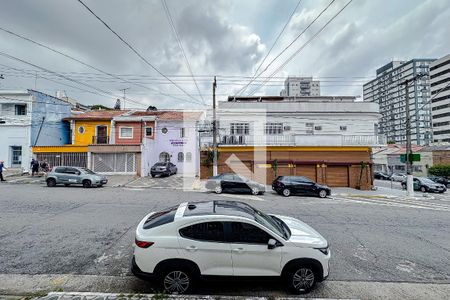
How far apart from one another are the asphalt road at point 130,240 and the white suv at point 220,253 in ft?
1.91

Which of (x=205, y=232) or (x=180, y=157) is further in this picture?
(x=180, y=157)

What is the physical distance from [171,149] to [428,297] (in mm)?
25425

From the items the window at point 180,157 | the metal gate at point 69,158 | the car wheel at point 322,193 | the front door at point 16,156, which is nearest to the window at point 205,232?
the car wheel at point 322,193

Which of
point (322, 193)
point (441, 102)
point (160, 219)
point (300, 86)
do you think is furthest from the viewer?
point (300, 86)

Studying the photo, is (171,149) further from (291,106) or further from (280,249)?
(280,249)

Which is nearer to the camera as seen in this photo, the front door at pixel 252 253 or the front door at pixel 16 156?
the front door at pixel 252 253

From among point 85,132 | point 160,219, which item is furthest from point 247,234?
point 85,132

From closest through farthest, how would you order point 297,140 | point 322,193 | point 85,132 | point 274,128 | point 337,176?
point 322,193, point 337,176, point 297,140, point 274,128, point 85,132

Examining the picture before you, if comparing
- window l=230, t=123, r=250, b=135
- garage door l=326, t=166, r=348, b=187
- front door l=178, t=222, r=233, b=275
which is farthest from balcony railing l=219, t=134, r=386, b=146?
front door l=178, t=222, r=233, b=275

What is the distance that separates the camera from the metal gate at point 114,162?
72.0 feet

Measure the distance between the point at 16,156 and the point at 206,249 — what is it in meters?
28.5

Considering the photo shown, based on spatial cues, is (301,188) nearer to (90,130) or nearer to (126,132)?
(126,132)

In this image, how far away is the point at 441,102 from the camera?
70.5 meters

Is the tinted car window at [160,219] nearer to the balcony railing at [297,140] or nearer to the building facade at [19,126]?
the balcony railing at [297,140]
